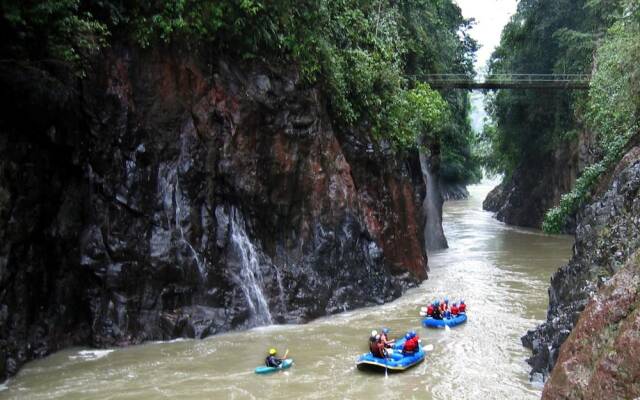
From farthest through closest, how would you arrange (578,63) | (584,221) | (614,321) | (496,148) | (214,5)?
(496,148) < (578,63) < (214,5) < (584,221) < (614,321)

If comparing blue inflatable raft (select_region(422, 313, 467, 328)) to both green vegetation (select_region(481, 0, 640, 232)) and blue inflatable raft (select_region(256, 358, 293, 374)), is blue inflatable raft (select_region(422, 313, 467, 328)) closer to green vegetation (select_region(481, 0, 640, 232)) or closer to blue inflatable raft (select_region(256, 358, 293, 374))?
blue inflatable raft (select_region(256, 358, 293, 374))

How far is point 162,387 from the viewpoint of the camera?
9914 mm

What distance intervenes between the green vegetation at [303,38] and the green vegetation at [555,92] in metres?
5.58

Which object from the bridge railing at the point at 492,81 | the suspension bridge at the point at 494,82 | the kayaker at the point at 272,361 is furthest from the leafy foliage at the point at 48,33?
the suspension bridge at the point at 494,82

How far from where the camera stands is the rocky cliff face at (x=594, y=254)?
31.2 ft

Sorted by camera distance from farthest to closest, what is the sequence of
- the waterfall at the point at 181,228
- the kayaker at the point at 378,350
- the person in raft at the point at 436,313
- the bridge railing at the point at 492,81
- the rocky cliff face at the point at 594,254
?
the bridge railing at the point at 492,81
the person in raft at the point at 436,313
the waterfall at the point at 181,228
the kayaker at the point at 378,350
the rocky cliff face at the point at 594,254

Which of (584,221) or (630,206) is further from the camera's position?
(584,221)

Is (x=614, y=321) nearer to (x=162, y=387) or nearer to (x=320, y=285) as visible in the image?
(x=162, y=387)

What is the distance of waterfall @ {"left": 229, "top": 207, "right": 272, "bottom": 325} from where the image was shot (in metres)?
13.7

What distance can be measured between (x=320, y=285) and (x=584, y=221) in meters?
6.33

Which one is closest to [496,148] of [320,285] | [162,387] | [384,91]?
[384,91]

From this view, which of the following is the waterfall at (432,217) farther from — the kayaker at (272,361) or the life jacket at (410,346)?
the kayaker at (272,361)

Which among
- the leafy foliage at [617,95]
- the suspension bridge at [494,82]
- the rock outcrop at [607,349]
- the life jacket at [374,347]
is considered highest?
the suspension bridge at [494,82]

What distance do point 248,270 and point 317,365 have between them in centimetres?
356
